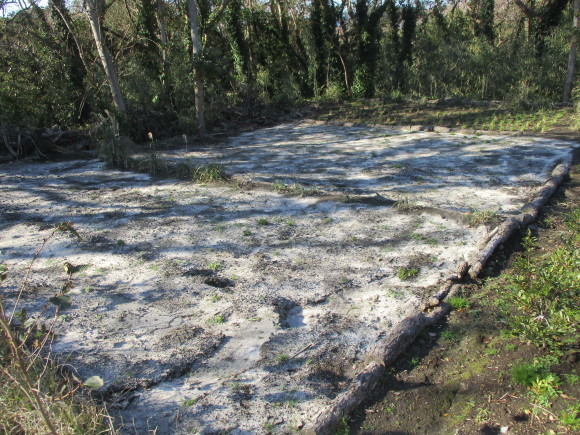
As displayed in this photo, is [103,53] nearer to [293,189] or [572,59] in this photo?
[293,189]

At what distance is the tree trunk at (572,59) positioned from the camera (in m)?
9.51

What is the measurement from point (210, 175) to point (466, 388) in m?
4.66

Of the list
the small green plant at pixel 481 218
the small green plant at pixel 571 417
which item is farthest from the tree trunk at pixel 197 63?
the small green plant at pixel 571 417

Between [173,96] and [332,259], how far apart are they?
8086 millimetres

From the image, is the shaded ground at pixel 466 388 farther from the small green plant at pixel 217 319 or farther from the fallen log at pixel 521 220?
the small green plant at pixel 217 319

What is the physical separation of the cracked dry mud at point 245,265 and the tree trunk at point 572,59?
3857 millimetres

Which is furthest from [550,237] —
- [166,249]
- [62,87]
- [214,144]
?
[62,87]

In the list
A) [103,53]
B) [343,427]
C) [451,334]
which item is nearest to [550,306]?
[451,334]

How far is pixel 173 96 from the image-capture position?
34.3 feet

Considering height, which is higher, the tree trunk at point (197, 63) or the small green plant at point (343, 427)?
the tree trunk at point (197, 63)

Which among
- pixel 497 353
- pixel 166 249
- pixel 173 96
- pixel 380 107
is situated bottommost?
pixel 497 353

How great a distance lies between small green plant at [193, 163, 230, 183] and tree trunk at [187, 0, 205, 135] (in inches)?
147

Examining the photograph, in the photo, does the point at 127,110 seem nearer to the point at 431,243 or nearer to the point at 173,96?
the point at 173,96

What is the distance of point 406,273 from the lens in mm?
3490
